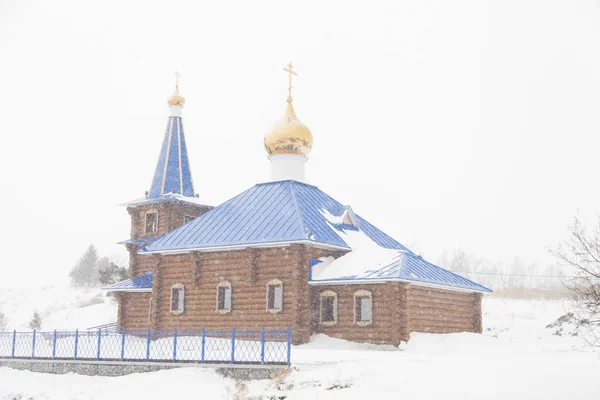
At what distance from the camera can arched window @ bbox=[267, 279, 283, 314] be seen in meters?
23.6

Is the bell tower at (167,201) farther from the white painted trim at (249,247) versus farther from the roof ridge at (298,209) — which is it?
the roof ridge at (298,209)

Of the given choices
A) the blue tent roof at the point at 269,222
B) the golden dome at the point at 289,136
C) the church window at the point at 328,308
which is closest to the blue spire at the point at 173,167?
the blue tent roof at the point at 269,222

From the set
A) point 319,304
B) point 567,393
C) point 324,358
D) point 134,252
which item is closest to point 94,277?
point 134,252

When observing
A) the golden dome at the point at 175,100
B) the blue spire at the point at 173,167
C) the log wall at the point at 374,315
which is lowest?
the log wall at the point at 374,315

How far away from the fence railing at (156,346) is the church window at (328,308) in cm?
139

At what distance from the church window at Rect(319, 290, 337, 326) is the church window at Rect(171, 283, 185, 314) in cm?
554

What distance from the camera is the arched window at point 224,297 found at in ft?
81.5

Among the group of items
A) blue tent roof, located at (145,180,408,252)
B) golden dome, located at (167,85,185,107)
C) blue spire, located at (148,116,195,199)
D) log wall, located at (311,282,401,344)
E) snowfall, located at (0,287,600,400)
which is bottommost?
snowfall, located at (0,287,600,400)

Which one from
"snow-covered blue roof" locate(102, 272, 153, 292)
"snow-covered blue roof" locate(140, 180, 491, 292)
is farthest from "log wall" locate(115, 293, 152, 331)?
"snow-covered blue roof" locate(140, 180, 491, 292)

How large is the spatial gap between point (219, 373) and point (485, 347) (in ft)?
29.9

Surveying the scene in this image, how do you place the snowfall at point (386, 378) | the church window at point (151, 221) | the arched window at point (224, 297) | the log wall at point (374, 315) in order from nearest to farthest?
the snowfall at point (386, 378), the log wall at point (374, 315), the arched window at point (224, 297), the church window at point (151, 221)

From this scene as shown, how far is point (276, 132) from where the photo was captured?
2914 centimetres

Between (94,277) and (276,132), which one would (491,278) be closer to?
(94,277)

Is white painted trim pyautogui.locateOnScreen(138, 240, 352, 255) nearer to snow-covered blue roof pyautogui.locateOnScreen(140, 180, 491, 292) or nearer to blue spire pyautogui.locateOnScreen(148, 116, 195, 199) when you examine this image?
snow-covered blue roof pyautogui.locateOnScreen(140, 180, 491, 292)
